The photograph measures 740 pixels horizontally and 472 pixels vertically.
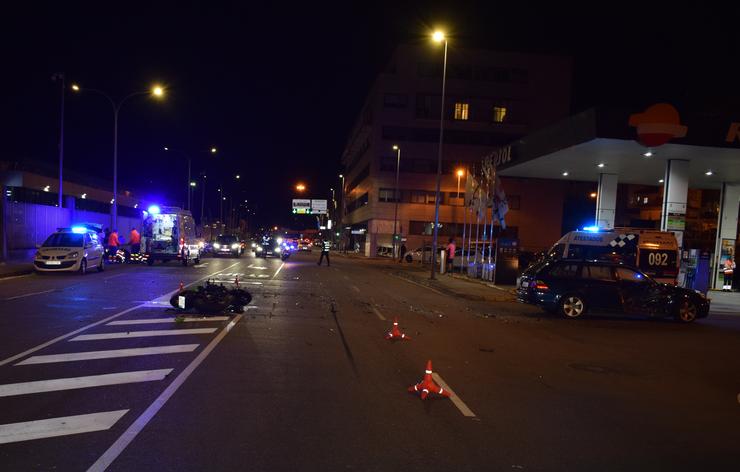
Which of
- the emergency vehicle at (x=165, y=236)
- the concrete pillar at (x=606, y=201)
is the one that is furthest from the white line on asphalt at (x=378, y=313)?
the emergency vehicle at (x=165, y=236)

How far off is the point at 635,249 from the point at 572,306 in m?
6.69

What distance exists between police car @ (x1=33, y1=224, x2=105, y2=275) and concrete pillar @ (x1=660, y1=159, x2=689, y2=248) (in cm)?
2288

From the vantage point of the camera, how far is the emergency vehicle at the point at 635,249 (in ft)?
67.3

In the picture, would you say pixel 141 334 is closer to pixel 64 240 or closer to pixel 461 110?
pixel 64 240

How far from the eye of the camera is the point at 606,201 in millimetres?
26922

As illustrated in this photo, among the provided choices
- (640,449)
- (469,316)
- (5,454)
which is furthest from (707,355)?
(5,454)

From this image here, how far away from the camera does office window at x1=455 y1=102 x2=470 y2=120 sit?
66.1 m

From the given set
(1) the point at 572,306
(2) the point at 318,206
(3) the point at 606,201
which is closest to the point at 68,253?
(1) the point at 572,306

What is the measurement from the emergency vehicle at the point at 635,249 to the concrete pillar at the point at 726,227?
9488 millimetres

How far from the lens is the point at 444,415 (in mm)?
6477

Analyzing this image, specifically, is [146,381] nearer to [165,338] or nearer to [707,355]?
[165,338]

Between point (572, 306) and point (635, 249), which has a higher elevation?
point (635, 249)

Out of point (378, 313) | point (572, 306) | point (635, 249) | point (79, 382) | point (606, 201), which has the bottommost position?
point (378, 313)

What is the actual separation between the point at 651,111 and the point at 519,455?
680 inches
